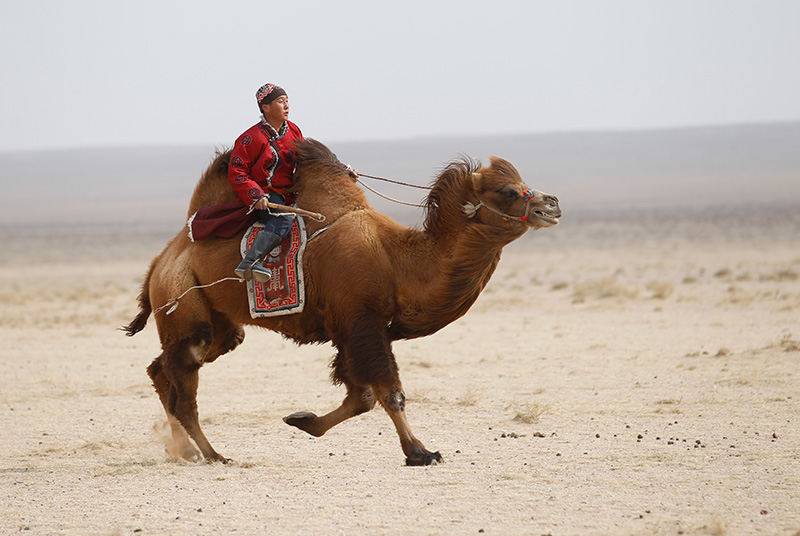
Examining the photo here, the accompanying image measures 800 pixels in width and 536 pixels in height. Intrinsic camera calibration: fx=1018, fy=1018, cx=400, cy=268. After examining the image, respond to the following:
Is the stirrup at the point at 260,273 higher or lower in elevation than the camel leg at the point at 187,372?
higher

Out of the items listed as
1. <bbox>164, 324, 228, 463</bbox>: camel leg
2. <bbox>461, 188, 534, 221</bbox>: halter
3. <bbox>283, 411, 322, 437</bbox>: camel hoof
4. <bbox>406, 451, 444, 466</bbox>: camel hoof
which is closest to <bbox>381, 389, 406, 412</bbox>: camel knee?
<bbox>406, 451, 444, 466</bbox>: camel hoof

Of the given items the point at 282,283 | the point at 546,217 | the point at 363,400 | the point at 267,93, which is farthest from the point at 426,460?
the point at 267,93

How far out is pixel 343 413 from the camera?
25.2 ft

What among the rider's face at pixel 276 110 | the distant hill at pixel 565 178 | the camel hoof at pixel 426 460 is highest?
the rider's face at pixel 276 110

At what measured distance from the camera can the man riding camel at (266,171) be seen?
7.53 metres

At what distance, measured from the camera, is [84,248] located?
48406mm

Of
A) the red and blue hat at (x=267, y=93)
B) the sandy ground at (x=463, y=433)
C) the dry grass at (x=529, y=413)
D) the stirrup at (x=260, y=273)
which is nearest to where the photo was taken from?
the sandy ground at (x=463, y=433)

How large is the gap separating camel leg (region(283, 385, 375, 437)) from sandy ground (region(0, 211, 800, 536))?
298mm

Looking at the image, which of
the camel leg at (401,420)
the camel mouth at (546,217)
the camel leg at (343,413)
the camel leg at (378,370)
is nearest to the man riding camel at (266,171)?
the camel leg at (378,370)

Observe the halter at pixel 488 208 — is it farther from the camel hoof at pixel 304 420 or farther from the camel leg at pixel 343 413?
the camel hoof at pixel 304 420

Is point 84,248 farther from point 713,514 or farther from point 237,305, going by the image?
point 713,514

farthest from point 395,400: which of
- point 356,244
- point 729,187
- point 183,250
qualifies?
point 729,187

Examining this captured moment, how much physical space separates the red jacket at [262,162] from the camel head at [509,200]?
161 centimetres

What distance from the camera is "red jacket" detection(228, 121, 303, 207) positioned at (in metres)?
7.74
